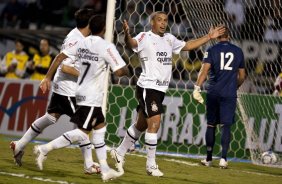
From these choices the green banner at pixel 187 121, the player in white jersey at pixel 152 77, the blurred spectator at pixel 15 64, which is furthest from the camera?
the blurred spectator at pixel 15 64

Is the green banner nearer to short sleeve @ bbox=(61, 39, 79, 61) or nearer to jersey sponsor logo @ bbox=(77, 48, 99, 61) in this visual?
short sleeve @ bbox=(61, 39, 79, 61)

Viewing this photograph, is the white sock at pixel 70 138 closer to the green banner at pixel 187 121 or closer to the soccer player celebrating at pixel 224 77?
the soccer player celebrating at pixel 224 77

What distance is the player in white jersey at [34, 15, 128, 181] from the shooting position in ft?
27.7

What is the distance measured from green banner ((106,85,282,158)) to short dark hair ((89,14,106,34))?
219 inches

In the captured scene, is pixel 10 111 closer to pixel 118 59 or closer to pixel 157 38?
pixel 157 38

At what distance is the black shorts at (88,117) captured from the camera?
8.46 meters

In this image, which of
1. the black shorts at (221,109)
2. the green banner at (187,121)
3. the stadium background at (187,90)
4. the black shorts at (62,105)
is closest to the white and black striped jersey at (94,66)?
the black shorts at (62,105)

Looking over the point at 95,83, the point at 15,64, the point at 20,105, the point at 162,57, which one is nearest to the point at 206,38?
the point at 162,57

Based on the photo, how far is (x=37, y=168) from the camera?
9359mm

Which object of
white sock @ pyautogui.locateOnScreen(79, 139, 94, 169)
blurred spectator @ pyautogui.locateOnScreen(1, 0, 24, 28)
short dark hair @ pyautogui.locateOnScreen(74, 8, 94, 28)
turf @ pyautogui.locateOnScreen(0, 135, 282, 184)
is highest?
blurred spectator @ pyautogui.locateOnScreen(1, 0, 24, 28)

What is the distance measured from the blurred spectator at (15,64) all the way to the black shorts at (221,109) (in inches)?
235

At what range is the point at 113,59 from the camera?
845 centimetres

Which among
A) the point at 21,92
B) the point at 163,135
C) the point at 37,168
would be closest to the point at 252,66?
the point at 163,135

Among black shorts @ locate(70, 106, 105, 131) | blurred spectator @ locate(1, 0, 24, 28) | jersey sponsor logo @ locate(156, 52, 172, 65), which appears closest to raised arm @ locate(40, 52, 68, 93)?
black shorts @ locate(70, 106, 105, 131)
